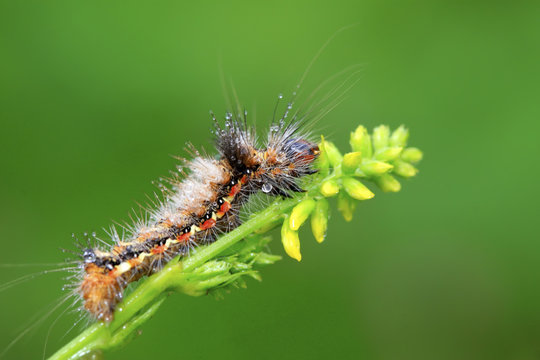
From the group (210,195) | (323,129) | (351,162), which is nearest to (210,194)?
(210,195)

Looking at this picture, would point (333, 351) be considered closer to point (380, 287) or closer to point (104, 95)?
point (380, 287)

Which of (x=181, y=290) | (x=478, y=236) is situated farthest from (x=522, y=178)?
(x=181, y=290)

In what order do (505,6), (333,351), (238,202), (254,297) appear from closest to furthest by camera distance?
1. (238,202)
2. (333,351)
3. (254,297)
4. (505,6)

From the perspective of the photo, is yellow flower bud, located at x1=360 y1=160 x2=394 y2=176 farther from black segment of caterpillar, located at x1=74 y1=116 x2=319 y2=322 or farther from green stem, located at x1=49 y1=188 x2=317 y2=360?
black segment of caterpillar, located at x1=74 y1=116 x2=319 y2=322

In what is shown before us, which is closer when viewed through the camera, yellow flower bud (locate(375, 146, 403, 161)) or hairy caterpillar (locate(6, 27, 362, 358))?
yellow flower bud (locate(375, 146, 403, 161))

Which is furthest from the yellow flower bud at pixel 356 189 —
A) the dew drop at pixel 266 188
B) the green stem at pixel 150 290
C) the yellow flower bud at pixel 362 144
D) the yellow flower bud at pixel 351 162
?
the dew drop at pixel 266 188

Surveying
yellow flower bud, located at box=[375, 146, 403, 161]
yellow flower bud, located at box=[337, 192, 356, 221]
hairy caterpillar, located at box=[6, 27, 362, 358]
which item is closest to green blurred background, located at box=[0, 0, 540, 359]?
hairy caterpillar, located at box=[6, 27, 362, 358]

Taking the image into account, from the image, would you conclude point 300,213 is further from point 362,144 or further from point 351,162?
point 362,144
